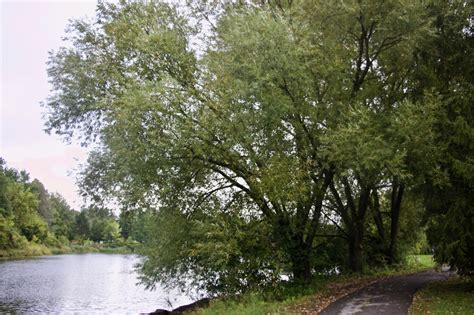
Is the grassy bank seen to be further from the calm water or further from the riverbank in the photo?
the riverbank

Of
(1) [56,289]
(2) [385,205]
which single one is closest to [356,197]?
(2) [385,205]

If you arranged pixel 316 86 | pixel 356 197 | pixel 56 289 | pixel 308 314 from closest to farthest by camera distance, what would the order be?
pixel 308 314 < pixel 316 86 < pixel 356 197 < pixel 56 289

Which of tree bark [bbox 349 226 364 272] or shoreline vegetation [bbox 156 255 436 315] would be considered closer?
shoreline vegetation [bbox 156 255 436 315]

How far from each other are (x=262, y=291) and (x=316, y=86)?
741 centimetres

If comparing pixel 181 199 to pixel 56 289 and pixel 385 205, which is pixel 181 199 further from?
pixel 56 289

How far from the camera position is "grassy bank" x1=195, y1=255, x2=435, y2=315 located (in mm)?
13805

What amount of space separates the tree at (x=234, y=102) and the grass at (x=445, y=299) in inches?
166

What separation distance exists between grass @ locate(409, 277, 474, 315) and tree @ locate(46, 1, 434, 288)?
13.8 ft

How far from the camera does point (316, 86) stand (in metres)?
17.3

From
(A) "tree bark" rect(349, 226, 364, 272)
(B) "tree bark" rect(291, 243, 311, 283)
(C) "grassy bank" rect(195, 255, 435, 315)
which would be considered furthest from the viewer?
(A) "tree bark" rect(349, 226, 364, 272)

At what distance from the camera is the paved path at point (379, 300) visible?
505 inches

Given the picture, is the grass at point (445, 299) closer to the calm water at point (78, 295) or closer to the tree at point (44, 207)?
the calm water at point (78, 295)

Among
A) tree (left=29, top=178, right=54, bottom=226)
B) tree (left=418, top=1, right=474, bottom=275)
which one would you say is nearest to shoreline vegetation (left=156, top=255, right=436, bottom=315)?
tree (left=418, top=1, right=474, bottom=275)

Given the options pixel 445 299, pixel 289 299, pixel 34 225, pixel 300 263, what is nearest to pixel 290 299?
pixel 289 299
